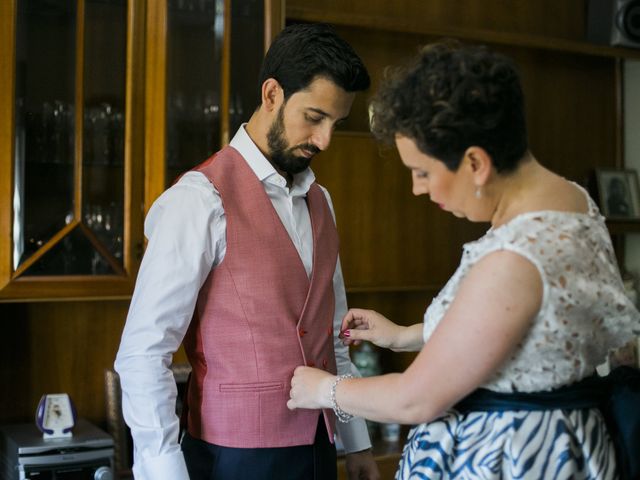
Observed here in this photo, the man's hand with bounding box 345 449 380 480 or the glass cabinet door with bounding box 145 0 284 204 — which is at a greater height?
the glass cabinet door with bounding box 145 0 284 204

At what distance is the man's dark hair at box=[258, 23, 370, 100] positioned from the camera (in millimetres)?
1807

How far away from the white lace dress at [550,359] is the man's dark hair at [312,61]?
1.95 ft

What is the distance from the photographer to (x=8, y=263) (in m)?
2.48

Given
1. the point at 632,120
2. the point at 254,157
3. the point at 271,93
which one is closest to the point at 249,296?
the point at 254,157

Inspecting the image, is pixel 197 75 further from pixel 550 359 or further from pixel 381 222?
pixel 550 359

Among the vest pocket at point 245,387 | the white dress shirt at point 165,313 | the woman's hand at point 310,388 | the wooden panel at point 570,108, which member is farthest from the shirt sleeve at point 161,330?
the wooden panel at point 570,108

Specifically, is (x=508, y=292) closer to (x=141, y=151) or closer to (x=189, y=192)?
(x=189, y=192)

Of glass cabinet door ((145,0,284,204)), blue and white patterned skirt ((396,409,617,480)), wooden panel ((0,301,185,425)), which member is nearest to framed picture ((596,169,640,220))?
glass cabinet door ((145,0,284,204))

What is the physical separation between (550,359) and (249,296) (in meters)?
0.62

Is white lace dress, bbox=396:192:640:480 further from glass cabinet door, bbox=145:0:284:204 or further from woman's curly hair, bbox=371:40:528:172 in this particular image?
glass cabinet door, bbox=145:0:284:204

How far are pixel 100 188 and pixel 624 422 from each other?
1741mm

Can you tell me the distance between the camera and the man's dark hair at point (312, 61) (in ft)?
5.93

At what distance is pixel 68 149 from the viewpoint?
2625mm

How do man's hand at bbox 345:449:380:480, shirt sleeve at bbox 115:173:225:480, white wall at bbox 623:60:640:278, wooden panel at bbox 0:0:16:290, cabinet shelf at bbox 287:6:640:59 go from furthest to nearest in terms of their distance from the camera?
white wall at bbox 623:60:640:278, cabinet shelf at bbox 287:6:640:59, wooden panel at bbox 0:0:16:290, man's hand at bbox 345:449:380:480, shirt sleeve at bbox 115:173:225:480
